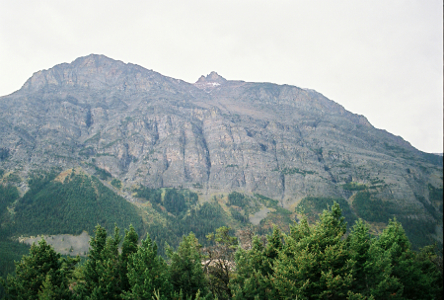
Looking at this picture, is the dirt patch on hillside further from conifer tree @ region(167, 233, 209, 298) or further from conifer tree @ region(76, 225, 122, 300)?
conifer tree @ region(167, 233, 209, 298)

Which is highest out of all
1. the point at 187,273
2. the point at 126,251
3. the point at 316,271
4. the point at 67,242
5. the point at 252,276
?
the point at 316,271

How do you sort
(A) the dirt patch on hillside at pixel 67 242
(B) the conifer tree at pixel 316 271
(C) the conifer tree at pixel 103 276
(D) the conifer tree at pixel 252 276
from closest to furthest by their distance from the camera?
(B) the conifer tree at pixel 316 271
(C) the conifer tree at pixel 103 276
(D) the conifer tree at pixel 252 276
(A) the dirt patch on hillside at pixel 67 242

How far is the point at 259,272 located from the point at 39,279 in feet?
81.4

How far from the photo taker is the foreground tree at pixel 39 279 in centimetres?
2831

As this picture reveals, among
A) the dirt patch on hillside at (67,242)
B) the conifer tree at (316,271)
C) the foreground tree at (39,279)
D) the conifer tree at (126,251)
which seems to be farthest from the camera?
the dirt patch on hillside at (67,242)

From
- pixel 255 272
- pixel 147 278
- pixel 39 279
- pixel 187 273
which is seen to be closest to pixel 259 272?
pixel 255 272

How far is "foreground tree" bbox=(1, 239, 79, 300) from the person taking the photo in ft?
92.9

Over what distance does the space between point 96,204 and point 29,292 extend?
611ft

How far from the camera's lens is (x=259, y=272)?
31719 mm

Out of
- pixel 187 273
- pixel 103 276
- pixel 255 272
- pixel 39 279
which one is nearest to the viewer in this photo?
pixel 103 276

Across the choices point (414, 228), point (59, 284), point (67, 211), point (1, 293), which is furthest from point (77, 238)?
point (414, 228)

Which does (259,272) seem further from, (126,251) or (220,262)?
(126,251)

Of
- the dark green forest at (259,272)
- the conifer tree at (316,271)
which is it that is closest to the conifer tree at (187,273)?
the dark green forest at (259,272)

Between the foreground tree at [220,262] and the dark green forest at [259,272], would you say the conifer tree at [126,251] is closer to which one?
the dark green forest at [259,272]
